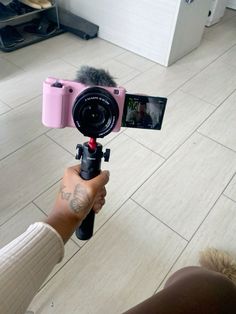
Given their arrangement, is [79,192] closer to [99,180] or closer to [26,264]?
[99,180]

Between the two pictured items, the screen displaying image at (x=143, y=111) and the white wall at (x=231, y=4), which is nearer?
the screen displaying image at (x=143, y=111)

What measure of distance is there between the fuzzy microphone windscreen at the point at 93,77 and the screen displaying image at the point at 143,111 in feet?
0.16

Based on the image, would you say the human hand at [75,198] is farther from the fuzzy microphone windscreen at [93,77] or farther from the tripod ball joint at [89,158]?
the fuzzy microphone windscreen at [93,77]

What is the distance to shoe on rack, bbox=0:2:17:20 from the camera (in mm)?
1863

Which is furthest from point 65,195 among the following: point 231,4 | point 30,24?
point 231,4

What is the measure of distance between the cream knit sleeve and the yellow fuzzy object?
593mm

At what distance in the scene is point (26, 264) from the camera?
0.47 m

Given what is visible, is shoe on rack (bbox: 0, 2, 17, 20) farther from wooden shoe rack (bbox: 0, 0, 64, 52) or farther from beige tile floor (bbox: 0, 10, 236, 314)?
beige tile floor (bbox: 0, 10, 236, 314)

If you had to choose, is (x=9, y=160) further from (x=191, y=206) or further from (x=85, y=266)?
(x=191, y=206)

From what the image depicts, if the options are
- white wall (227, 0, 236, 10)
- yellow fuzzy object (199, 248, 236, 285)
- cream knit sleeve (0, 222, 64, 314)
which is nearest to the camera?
cream knit sleeve (0, 222, 64, 314)

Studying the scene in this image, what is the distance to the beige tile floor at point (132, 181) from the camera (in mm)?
902

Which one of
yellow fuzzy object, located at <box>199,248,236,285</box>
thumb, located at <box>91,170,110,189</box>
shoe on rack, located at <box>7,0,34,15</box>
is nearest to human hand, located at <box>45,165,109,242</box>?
thumb, located at <box>91,170,110,189</box>

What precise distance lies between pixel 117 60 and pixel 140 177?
3.61 feet

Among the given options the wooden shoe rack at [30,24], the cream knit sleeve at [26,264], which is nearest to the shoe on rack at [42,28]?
the wooden shoe rack at [30,24]
